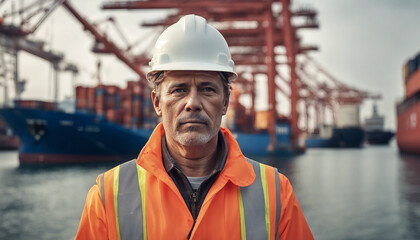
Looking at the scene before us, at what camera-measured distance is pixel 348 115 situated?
180ft

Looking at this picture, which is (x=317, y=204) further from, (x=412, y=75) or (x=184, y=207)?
(x=412, y=75)

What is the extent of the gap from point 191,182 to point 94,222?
16.6 inches

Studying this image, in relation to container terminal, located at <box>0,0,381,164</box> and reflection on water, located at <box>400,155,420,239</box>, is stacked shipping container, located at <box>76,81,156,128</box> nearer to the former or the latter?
container terminal, located at <box>0,0,381,164</box>

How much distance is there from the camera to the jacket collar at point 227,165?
59.6 inches

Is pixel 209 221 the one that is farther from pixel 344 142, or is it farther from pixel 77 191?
pixel 344 142

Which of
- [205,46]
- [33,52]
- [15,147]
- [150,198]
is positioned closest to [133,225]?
[150,198]

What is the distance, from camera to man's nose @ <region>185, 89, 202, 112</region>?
153 centimetres

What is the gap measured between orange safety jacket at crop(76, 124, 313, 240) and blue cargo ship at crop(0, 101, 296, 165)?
1958 centimetres

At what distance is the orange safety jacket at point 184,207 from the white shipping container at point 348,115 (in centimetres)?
5625

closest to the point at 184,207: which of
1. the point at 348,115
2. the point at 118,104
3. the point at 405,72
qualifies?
the point at 118,104

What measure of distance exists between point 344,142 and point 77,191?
148ft

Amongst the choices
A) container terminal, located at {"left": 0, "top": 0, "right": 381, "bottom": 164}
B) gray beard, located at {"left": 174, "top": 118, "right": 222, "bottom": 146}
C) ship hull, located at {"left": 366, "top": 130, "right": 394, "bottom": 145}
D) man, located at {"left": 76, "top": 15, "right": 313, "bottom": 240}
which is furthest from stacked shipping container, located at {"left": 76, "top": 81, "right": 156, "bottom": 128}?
ship hull, located at {"left": 366, "top": 130, "right": 394, "bottom": 145}

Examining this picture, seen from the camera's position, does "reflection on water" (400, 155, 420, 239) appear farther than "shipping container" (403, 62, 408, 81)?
No

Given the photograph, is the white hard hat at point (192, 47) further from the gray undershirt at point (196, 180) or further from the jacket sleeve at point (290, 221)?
the jacket sleeve at point (290, 221)
